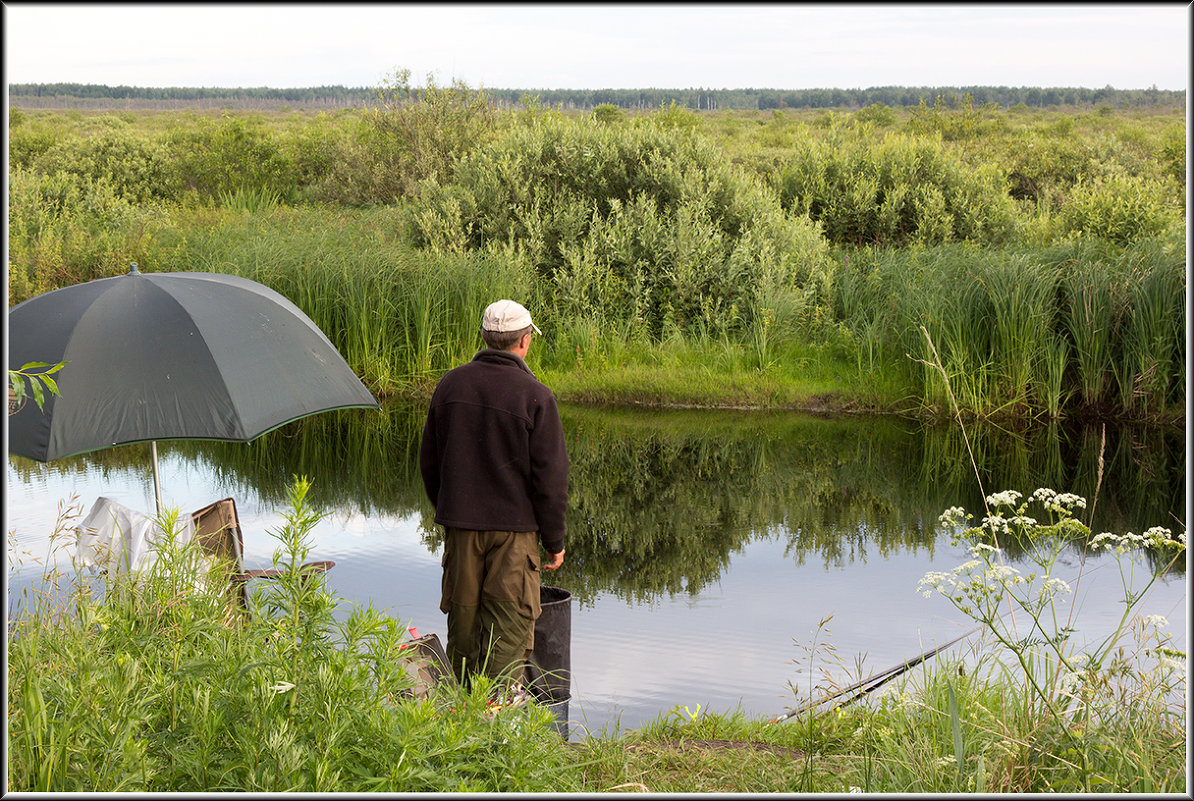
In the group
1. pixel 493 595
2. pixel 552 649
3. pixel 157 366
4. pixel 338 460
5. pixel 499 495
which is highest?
pixel 157 366

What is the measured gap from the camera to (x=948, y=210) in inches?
713

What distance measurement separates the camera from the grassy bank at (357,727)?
280 cm

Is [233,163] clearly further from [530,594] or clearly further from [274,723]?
[274,723]

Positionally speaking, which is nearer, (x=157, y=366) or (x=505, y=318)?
(x=505, y=318)

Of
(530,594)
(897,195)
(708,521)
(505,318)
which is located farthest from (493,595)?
(897,195)

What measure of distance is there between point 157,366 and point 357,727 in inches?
101

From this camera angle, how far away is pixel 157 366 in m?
4.84

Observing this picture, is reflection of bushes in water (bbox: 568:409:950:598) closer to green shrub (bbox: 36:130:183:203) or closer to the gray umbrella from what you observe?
the gray umbrella

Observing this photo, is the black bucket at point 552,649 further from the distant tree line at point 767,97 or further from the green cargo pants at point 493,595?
the distant tree line at point 767,97

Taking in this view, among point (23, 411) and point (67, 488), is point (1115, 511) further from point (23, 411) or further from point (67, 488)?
point (67, 488)

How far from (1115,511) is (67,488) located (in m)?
8.63

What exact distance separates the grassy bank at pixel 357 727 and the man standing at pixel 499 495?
60 cm

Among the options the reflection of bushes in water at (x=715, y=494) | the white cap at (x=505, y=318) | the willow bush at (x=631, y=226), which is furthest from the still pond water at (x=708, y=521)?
the willow bush at (x=631, y=226)

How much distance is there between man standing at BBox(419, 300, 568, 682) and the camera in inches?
172
